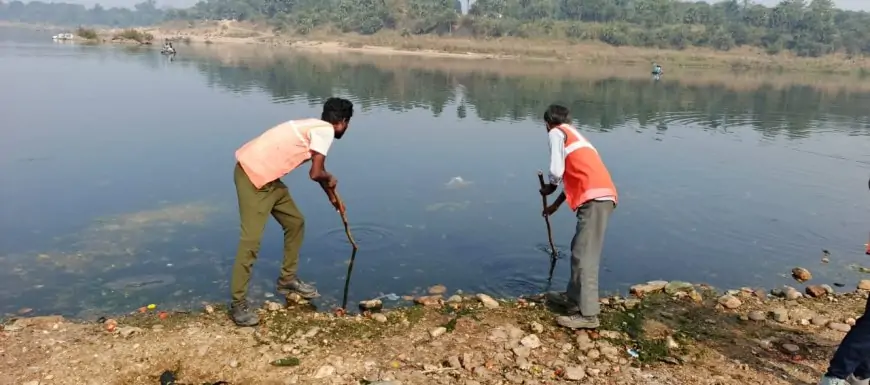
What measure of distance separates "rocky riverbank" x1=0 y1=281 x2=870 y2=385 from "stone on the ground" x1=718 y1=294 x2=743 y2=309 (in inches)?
2.7

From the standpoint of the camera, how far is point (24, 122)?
614 inches

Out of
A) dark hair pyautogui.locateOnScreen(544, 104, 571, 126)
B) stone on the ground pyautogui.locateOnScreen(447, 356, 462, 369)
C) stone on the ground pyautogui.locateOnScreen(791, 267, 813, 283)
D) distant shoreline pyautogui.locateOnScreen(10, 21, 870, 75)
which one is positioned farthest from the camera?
distant shoreline pyautogui.locateOnScreen(10, 21, 870, 75)

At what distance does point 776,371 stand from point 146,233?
289 inches

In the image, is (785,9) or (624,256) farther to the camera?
(785,9)

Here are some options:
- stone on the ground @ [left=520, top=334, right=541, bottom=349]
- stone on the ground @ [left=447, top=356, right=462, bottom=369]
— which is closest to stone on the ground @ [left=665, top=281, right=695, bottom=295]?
stone on the ground @ [left=520, top=334, right=541, bottom=349]

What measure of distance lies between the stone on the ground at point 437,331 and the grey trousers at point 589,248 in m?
1.24

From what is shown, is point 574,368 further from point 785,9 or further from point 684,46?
point 785,9

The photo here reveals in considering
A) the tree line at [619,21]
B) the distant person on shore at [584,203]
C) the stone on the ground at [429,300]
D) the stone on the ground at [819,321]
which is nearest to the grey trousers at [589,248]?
the distant person on shore at [584,203]

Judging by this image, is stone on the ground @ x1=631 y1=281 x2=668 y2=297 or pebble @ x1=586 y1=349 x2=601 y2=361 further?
stone on the ground @ x1=631 y1=281 x2=668 y2=297

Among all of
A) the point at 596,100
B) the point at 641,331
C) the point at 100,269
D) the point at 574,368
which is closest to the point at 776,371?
the point at 641,331

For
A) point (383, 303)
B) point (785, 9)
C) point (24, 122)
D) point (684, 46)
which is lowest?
point (383, 303)

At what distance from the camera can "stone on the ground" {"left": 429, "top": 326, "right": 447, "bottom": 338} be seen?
5238mm

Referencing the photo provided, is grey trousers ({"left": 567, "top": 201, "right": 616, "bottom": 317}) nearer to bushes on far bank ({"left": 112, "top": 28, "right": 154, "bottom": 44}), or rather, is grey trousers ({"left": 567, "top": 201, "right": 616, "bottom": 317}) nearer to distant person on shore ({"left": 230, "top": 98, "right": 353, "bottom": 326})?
distant person on shore ({"left": 230, "top": 98, "right": 353, "bottom": 326})

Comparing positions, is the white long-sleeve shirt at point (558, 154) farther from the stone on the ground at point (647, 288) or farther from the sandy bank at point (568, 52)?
the sandy bank at point (568, 52)
